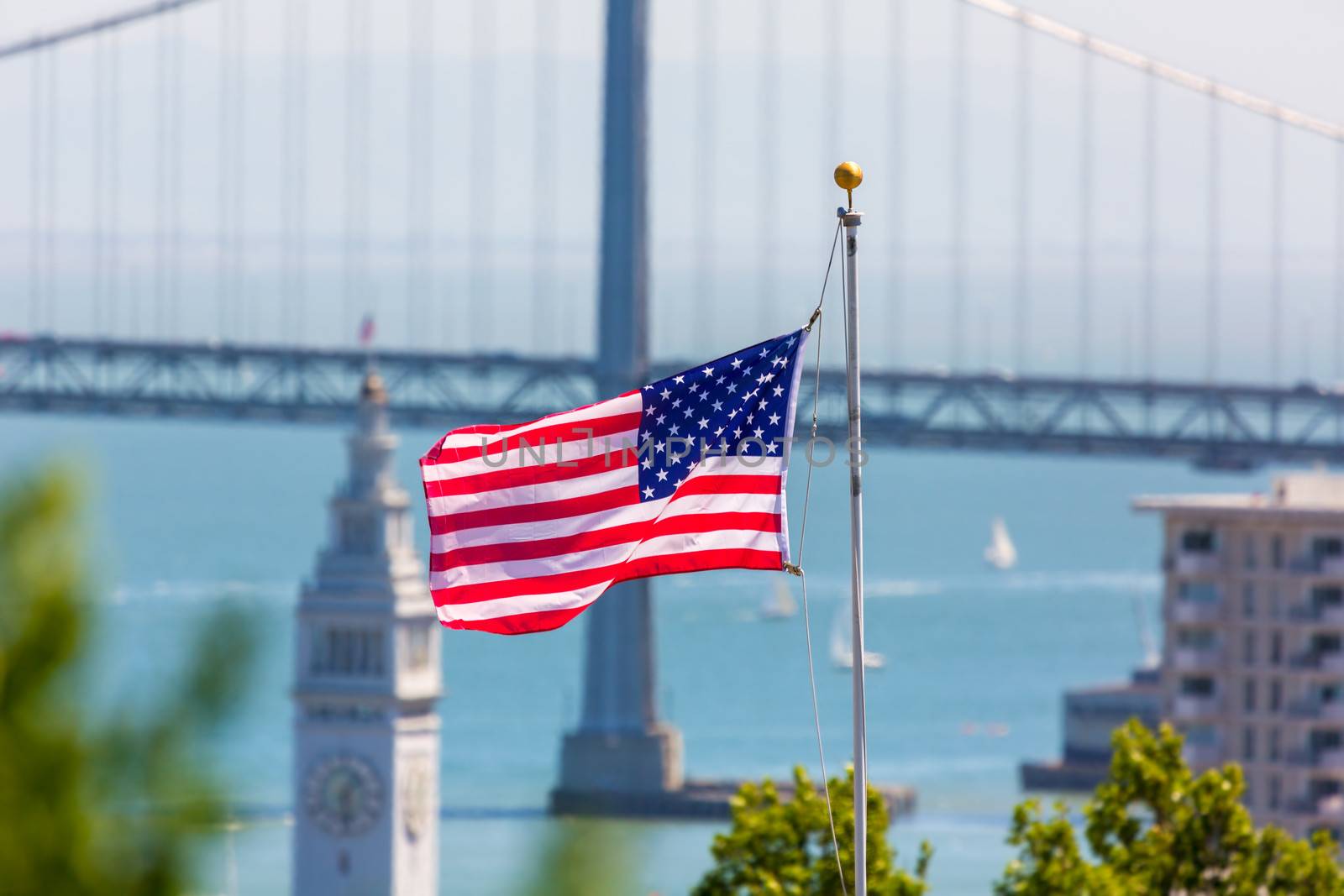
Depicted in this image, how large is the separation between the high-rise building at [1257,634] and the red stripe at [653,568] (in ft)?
118

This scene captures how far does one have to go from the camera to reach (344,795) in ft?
197

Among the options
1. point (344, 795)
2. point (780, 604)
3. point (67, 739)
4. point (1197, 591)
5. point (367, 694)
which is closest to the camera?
point (67, 739)

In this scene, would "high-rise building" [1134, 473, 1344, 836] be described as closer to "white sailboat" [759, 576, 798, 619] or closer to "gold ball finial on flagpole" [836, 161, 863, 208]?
"gold ball finial on flagpole" [836, 161, 863, 208]

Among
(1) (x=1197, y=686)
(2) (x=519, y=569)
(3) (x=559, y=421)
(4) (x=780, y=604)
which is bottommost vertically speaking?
(2) (x=519, y=569)

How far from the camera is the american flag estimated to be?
27.5 feet

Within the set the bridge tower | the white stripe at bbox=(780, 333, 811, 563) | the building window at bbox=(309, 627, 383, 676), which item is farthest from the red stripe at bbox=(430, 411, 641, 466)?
the building window at bbox=(309, 627, 383, 676)

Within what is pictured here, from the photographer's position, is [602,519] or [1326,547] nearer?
[602,519]

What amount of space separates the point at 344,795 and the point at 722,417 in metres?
52.4

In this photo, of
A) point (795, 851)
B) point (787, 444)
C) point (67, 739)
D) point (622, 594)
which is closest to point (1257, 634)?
point (622, 594)

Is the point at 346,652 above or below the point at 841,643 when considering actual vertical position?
below

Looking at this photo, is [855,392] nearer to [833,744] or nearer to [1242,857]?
[1242,857]

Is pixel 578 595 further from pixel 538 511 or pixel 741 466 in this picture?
pixel 741 466

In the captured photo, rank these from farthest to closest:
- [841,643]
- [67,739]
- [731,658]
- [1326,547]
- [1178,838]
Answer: [731,658] → [841,643] → [1326,547] → [1178,838] → [67,739]

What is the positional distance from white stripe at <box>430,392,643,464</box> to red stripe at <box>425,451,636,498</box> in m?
0.10
